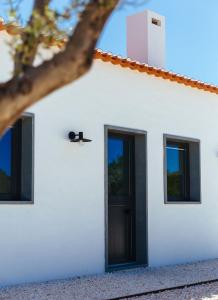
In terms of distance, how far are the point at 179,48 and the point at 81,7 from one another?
13.1 meters

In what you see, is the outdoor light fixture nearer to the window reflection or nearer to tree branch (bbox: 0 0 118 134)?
the window reflection

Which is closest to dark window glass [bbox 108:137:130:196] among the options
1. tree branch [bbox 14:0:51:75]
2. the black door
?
the black door

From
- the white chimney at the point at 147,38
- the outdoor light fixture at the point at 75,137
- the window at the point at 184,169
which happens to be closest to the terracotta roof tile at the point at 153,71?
the window at the point at 184,169

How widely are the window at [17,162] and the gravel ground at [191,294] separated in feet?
7.51

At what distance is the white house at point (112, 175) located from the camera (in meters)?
8.75

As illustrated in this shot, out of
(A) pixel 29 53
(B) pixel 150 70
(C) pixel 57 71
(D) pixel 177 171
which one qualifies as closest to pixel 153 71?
(B) pixel 150 70

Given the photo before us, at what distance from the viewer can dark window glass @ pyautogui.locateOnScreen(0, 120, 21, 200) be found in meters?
8.67

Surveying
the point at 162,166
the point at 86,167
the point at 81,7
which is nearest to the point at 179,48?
the point at 162,166

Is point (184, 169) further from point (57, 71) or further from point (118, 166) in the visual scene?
point (57, 71)

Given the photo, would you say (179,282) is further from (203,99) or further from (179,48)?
(179,48)

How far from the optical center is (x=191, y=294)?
27.1ft

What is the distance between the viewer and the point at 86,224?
9.51m

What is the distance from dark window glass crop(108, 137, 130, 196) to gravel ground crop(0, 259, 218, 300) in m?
1.44

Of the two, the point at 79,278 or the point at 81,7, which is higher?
the point at 81,7
